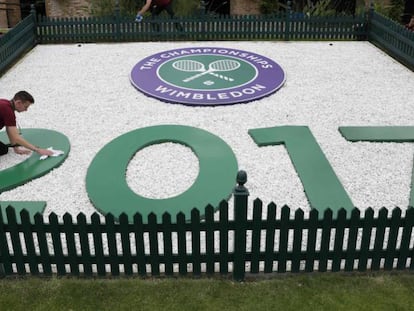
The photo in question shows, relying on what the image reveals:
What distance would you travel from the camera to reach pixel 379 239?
5.43 meters

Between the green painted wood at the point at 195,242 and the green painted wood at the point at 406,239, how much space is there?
2292 millimetres

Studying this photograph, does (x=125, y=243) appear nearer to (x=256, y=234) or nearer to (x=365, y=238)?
(x=256, y=234)

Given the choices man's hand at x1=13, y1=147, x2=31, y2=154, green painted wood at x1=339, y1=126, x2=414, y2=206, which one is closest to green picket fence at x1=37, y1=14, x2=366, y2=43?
green painted wood at x1=339, y1=126, x2=414, y2=206

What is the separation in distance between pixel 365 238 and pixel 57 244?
346 cm

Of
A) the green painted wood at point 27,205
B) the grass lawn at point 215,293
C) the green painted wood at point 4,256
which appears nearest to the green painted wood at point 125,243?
the grass lawn at point 215,293

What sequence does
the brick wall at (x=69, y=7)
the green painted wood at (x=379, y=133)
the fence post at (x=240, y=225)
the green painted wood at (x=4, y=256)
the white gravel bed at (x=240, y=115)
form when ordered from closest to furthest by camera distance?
the fence post at (x=240, y=225) → the green painted wood at (x=4, y=256) → the white gravel bed at (x=240, y=115) → the green painted wood at (x=379, y=133) → the brick wall at (x=69, y=7)

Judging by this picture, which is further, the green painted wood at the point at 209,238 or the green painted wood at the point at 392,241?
the green painted wood at the point at 392,241

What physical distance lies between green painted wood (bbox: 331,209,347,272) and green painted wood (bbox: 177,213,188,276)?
169 centimetres

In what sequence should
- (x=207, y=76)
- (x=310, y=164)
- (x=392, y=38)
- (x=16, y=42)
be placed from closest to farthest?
(x=310, y=164) → (x=207, y=76) → (x=16, y=42) → (x=392, y=38)

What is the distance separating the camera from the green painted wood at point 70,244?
17.1 feet

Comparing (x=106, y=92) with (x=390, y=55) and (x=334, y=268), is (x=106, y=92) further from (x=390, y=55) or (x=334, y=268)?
(x=390, y=55)

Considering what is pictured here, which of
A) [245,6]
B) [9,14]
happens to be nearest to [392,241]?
[245,6]

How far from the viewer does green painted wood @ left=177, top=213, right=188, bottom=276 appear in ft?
17.1

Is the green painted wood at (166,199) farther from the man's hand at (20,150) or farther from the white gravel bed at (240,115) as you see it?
the man's hand at (20,150)
